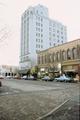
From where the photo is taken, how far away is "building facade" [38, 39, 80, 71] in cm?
5928

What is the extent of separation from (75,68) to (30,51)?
178 ft

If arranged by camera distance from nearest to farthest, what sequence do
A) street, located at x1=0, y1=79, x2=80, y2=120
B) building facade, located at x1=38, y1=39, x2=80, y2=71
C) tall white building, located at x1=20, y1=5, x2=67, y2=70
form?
street, located at x1=0, y1=79, x2=80, y2=120
building facade, located at x1=38, y1=39, x2=80, y2=71
tall white building, located at x1=20, y1=5, x2=67, y2=70

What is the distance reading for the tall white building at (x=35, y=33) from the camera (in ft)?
368

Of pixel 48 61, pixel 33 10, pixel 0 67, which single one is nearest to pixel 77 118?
pixel 48 61

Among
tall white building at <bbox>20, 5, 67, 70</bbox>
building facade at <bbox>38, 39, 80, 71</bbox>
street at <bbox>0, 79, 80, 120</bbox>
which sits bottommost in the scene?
street at <bbox>0, 79, 80, 120</bbox>

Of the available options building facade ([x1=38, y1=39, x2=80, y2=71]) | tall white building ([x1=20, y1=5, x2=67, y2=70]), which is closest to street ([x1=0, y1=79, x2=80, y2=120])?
building facade ([x1=38, y1=39, x2=80, y2=71])

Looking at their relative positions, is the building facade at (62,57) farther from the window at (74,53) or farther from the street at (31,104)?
the street at (31,104)

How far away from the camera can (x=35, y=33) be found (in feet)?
381

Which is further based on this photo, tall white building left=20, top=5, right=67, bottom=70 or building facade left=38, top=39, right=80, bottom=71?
tall white building left=20, top=5, right=67, bottom=70

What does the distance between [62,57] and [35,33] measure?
52.7 m

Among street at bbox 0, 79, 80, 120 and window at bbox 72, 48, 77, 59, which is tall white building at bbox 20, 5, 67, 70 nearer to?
window at bbox 72, 48, 77, 59

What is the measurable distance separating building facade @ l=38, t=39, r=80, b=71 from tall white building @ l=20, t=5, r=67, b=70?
28.1 m

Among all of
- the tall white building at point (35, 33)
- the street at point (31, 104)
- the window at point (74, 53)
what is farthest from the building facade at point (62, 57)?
the street at point (31, 104)

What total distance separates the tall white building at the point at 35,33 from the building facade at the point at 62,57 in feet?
92.3
